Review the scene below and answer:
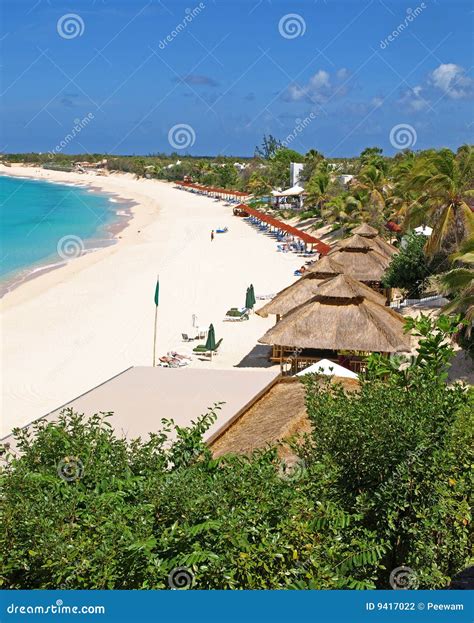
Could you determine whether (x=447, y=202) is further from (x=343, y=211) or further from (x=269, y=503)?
(x=343, y=211)

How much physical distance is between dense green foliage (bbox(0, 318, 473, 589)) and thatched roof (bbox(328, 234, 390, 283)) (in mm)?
16944

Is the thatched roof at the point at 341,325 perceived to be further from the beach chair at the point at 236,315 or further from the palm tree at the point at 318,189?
the palm tree at the point at 318,189

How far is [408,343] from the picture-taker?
1449 cm

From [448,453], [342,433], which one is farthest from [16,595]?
[448,453]

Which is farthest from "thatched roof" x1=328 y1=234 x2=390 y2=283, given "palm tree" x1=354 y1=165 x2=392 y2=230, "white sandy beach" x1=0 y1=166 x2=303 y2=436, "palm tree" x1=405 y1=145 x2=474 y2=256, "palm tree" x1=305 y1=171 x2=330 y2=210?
"palm tree" x1=305 y1=171 x2=330 y2=210

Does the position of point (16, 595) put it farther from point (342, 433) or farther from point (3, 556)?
point (342, 433)

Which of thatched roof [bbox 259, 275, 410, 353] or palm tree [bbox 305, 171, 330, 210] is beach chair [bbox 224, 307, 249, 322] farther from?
palm tree [bbox 305, 171, 330, 210]

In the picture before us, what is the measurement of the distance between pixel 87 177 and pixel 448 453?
414 feet

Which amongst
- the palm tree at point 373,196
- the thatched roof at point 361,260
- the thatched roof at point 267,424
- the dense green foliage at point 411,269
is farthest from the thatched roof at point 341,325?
the palm tree at point 373,196

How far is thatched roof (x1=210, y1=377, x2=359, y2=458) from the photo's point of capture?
8.14 meters

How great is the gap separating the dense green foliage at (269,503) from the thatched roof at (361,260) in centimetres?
1694

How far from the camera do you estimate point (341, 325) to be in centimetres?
1505

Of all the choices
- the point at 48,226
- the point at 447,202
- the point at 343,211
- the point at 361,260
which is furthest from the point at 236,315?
the point at 48,226

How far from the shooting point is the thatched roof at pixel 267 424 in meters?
8.14
